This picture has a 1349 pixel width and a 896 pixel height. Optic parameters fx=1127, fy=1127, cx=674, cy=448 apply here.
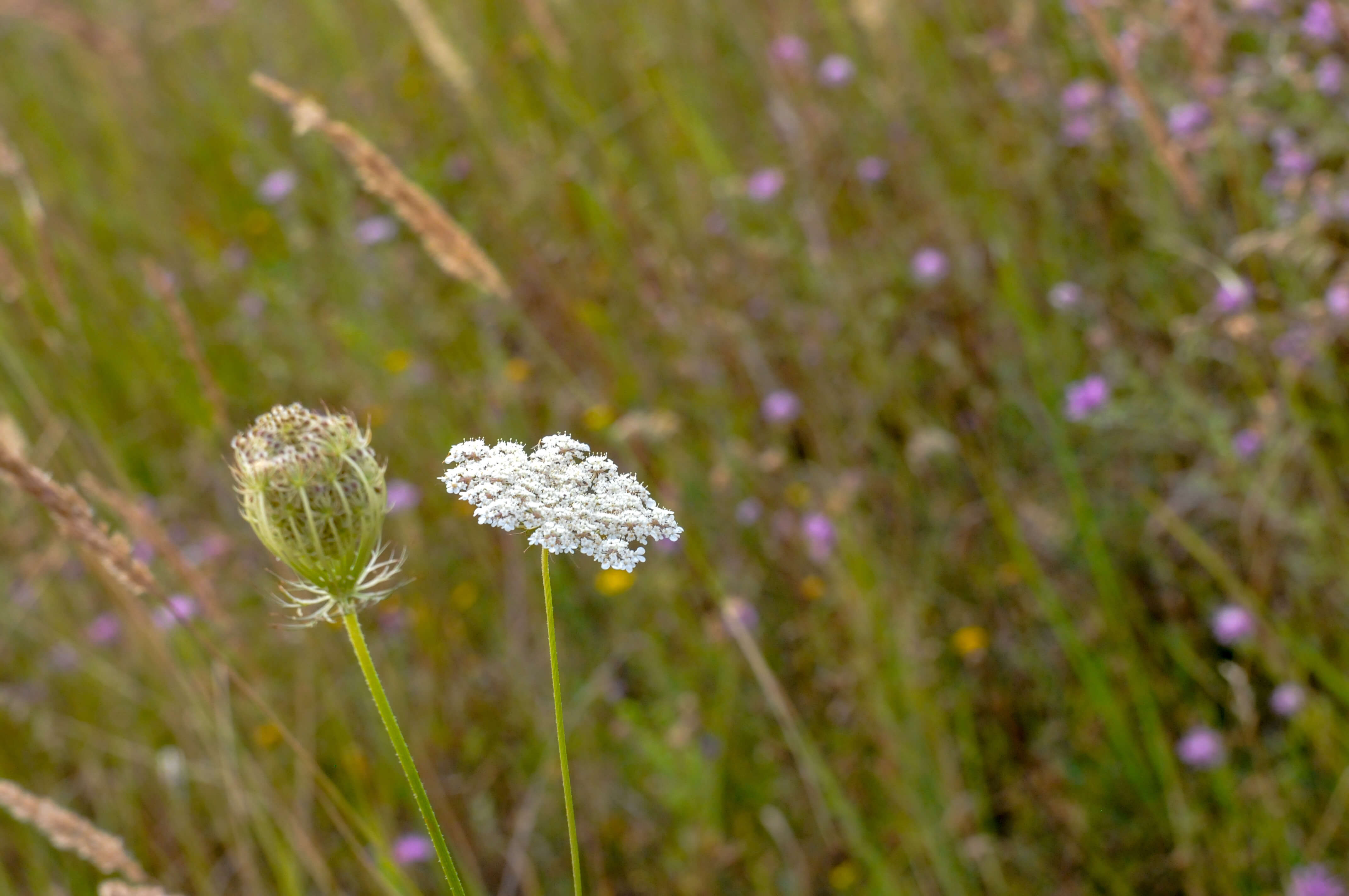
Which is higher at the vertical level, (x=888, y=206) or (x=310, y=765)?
(x=888, y=206)

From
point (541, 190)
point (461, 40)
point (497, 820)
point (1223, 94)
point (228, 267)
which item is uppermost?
point (461, 40)

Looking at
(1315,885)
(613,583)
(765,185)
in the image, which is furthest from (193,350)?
(765,185)

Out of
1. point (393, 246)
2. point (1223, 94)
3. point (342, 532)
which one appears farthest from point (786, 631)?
point (393, 246)

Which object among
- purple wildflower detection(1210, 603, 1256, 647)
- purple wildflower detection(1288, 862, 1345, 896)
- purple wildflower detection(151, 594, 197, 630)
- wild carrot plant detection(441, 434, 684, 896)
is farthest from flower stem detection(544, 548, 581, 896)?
purple wildflower detection(1210, 603, 1256, 647)

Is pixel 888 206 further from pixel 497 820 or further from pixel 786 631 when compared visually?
pixel 497 820

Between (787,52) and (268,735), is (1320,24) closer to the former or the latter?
(787,52)

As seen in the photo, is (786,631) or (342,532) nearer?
(342,532)

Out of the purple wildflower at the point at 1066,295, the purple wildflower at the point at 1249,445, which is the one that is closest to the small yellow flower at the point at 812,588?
the purple wildflower at the point at 1066,295
